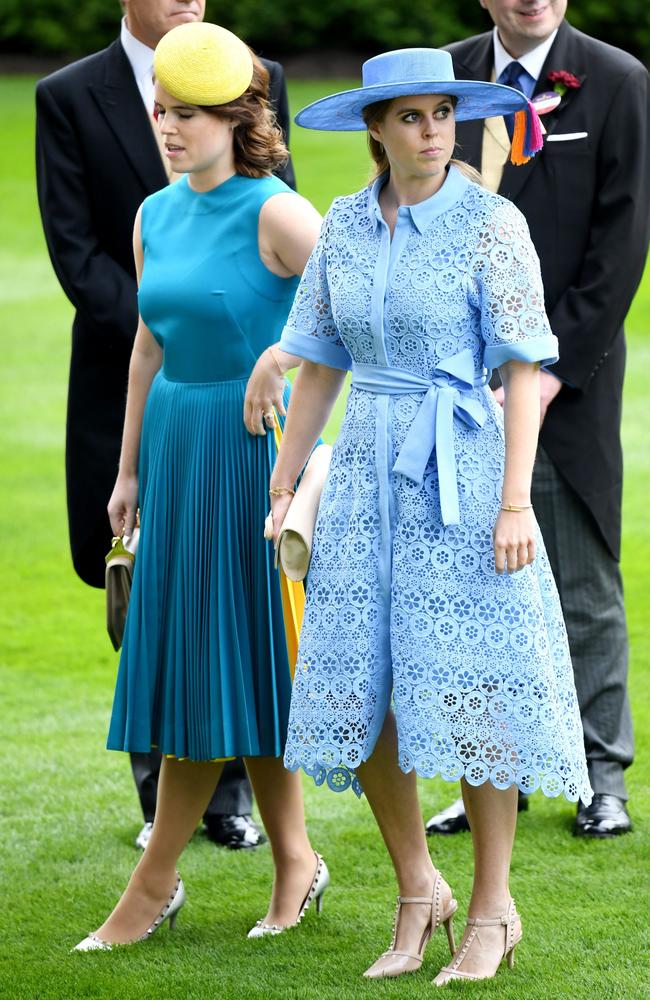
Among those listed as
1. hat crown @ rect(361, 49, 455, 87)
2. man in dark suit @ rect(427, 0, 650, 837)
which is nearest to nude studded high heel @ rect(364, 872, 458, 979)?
man in dark suit @ rect(427, 0, 650, 837)

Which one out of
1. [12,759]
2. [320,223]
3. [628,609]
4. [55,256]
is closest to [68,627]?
[12,759]

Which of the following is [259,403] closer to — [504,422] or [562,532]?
[504,422]

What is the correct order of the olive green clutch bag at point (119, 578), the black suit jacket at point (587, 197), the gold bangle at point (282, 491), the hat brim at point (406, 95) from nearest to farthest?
1. the hat brim at point (406, 95)
2. the gold bangle at point (282, 491)
3. the olive green clutch bag at point (119, 578)
4. the black suit jacket at point (587, 197)

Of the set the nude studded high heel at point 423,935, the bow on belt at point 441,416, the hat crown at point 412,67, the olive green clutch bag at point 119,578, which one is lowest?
the nude studded high heel at point 423,935

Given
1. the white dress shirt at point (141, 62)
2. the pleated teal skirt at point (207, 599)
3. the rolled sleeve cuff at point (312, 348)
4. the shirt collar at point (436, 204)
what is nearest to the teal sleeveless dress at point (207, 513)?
the pleated teal skirt at point (207, 599)

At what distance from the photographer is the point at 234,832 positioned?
4.49 metres

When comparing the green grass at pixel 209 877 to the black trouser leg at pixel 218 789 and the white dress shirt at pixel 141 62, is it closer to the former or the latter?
the black trouser leg at pixel 218 789

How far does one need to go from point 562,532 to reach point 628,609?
232 cm

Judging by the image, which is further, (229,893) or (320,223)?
(229,893)

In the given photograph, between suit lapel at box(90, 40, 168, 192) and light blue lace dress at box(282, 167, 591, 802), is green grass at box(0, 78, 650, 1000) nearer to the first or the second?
light blue lace dress at box(282, 167, 591, 802)

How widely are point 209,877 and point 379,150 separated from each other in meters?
1.87

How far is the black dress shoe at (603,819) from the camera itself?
4.38m

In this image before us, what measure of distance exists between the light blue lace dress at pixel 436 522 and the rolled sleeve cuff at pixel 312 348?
101 mm

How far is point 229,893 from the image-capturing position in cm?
412
